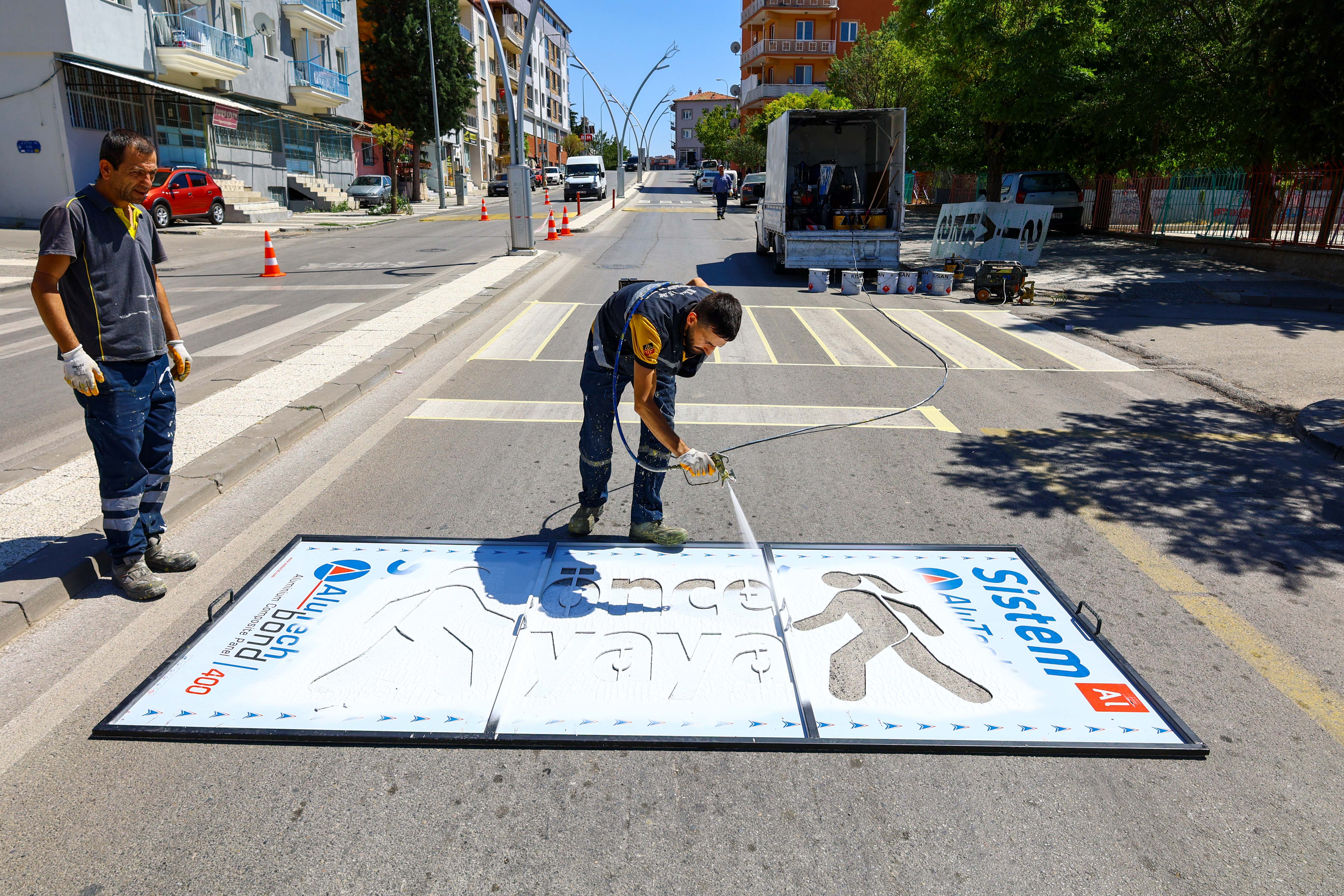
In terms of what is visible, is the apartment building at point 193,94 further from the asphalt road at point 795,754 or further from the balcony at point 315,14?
the asphalt road at point 795,754

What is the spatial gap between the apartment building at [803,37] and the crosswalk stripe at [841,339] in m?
61.7

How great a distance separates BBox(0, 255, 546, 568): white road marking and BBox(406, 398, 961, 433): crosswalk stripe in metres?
1.28

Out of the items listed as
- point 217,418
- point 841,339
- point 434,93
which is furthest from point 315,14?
point 217,418

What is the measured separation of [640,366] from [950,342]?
7.86 m

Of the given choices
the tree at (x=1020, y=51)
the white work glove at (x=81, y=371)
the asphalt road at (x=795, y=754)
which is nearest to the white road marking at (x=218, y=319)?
the asphalt road at (x=795, y=754)

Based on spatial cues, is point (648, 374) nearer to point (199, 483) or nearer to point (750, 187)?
point (199, 483)

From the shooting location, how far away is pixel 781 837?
104 inches

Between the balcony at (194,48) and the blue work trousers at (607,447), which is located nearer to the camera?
the blue work trousers at (607,447)

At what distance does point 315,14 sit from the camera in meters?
38.2

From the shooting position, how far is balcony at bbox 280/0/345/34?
37281 mm

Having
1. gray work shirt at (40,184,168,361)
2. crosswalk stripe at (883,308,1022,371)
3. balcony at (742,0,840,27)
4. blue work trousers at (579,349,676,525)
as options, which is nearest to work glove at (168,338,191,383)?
gray work shirt at (40,184,168,361)

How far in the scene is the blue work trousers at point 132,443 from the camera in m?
3.87

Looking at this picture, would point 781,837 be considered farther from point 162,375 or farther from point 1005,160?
point 1005,160

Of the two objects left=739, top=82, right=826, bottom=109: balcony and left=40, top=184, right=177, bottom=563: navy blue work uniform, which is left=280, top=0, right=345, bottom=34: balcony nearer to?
left=739, top=82, right=826, bottom=109: balcony
